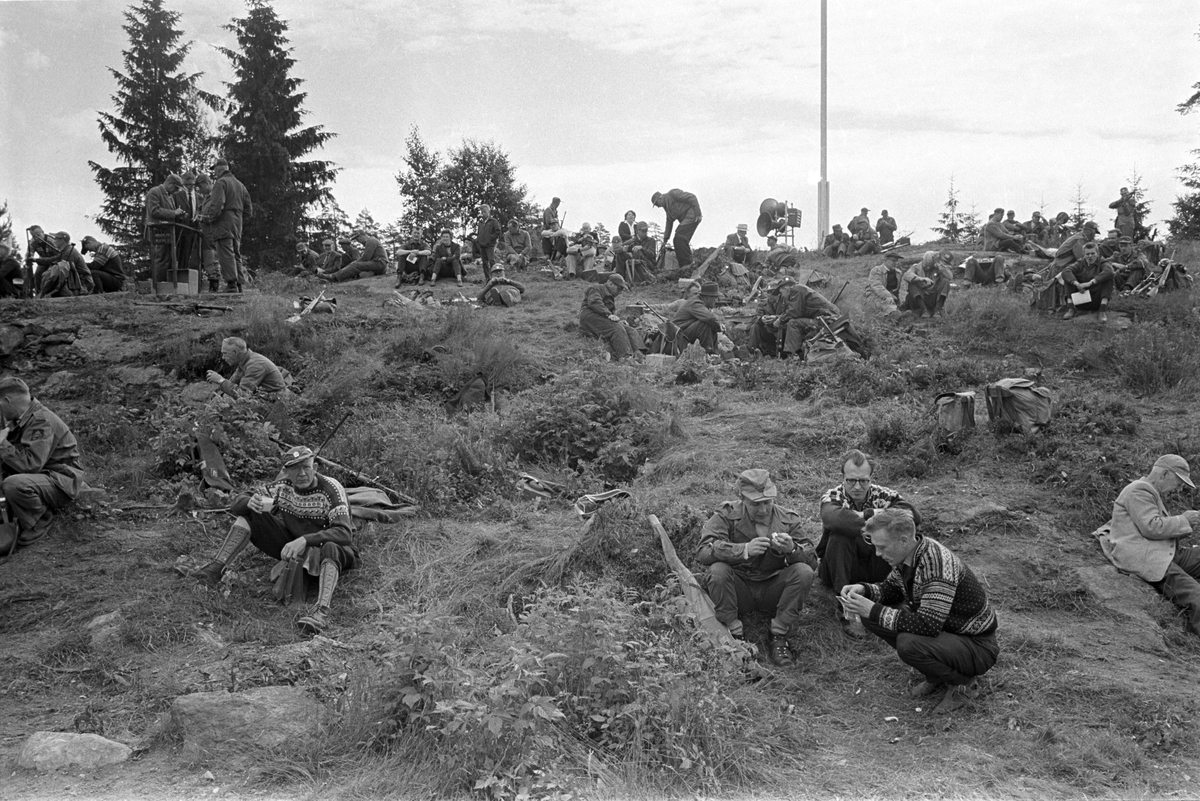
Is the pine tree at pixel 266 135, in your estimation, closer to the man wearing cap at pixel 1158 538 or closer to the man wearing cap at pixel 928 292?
the man wearing cap at pixel 928 292

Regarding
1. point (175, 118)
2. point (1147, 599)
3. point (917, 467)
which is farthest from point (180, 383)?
point (175, 118)

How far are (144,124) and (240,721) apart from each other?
2459cm

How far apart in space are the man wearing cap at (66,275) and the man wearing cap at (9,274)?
1.12 ft

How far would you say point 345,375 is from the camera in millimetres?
11797

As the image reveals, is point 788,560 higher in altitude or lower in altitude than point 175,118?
lower

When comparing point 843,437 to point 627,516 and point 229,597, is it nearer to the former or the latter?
point 627,516

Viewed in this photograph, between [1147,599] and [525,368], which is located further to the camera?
[525,368]

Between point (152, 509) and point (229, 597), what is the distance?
6.88ft

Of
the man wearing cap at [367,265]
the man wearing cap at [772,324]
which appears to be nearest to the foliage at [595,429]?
the man wearing cap at [772,324]

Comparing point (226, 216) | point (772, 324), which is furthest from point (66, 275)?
point (772, 324)

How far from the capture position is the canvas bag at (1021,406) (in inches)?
361

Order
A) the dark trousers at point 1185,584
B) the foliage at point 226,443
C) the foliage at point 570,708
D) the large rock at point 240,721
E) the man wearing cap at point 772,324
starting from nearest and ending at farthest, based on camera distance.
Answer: the foliage at point 570,708 < the large rock at point 240,721 < the dark trousers at point 1185,584 < the foliage at point 226,443 < the man wearing cap at point 772,324

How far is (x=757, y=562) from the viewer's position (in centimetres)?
644

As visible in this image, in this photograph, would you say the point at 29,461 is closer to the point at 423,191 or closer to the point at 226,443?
the point at 226,443
